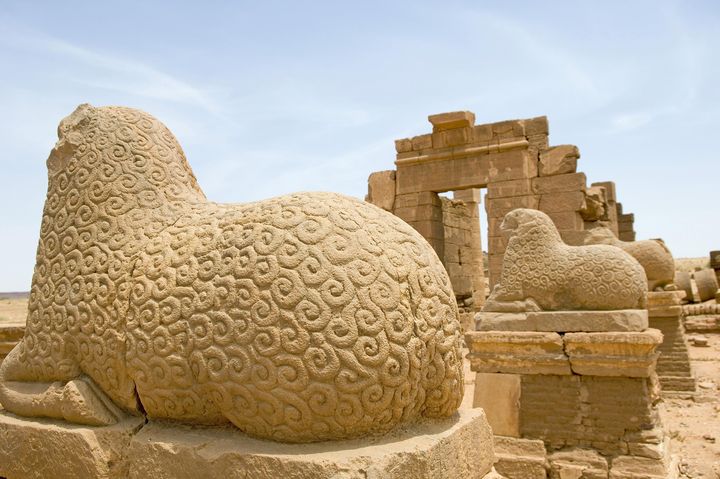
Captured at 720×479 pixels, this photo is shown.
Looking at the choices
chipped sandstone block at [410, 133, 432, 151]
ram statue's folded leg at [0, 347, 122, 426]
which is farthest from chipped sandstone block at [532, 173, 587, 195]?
ram statue's folded leg at [0, 347, 122, 426]

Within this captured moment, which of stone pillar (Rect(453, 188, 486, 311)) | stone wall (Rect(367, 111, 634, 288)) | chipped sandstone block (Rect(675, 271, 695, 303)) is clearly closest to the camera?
stone wall (Rect(367, 111, 634, 288))

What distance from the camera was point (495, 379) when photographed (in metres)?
4.91

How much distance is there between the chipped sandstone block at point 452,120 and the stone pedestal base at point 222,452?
9722 mm

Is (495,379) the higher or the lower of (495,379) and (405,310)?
the lower

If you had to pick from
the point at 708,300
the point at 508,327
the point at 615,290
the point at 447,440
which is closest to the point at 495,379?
the point at 508,327

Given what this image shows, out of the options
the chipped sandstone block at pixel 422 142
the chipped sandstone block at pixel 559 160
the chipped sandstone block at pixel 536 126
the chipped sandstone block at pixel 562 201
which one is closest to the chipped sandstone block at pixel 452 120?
the chipped sandstone block at pixel 422 142

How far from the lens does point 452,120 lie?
11367 millimetres

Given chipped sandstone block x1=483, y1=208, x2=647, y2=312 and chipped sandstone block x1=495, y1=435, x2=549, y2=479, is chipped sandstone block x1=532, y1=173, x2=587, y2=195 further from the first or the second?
chipped sandstone block x1=495, y1=435, x2=549, y2=479

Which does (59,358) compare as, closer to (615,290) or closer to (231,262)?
(231,262)

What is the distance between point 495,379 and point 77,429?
3.66 m

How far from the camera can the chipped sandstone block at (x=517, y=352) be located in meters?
4.68

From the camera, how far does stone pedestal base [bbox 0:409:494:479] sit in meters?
1.61

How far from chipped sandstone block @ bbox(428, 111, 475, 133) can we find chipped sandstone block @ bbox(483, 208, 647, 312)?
6421 mm

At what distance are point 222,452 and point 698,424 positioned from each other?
→ 6.44 metres
